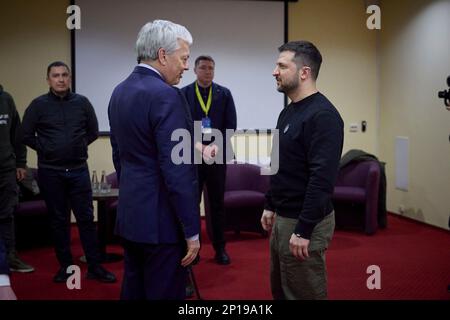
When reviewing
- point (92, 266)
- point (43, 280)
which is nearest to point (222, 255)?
point (92, 266)

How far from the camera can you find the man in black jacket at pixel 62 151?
4.04 metres

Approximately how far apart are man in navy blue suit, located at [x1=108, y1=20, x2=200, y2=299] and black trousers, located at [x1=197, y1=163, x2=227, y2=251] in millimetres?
2446

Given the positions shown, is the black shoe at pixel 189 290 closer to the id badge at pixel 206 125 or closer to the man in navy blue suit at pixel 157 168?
the id badge at pixel 206 125

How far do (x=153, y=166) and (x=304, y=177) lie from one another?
0.68 m

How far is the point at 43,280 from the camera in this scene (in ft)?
14.0

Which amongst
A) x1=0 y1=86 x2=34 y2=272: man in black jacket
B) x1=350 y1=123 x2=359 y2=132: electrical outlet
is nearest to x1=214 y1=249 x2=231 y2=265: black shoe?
x1=0 y1=86 x2=34 y2=272: man in black jacket

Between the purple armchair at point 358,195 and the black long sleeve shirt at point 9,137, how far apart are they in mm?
3317

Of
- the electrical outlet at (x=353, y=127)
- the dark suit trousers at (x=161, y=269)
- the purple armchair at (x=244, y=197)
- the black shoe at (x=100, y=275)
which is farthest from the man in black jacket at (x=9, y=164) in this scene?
the electrical outlet at (x=353, y=127)

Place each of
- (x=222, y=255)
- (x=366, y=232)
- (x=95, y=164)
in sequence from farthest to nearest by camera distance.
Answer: (x=95, y=164) → (x=366, y=232) → (x=222, y=255)

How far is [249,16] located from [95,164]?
2.55 metres

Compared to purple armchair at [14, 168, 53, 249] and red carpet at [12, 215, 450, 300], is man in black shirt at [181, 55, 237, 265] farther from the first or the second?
purple armchair at [14, 168, 53, 249]

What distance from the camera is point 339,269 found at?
4.55 meters

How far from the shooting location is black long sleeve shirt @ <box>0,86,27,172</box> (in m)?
4.19

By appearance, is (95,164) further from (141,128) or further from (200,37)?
(141,128)
